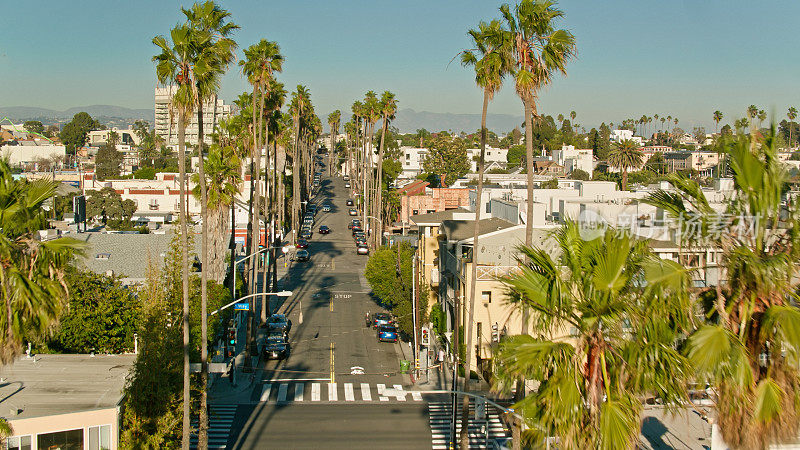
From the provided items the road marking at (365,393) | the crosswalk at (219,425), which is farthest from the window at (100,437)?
the road marking at (365,393)

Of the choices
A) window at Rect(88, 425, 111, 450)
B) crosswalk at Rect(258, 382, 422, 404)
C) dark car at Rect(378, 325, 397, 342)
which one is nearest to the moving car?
dark car at Rect(378, 325, 397, 342)

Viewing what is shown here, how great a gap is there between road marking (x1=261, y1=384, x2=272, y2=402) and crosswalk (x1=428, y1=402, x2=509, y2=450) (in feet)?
27.1

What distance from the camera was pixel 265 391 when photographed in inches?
1553

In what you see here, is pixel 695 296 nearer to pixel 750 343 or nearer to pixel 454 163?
pixel 750 343

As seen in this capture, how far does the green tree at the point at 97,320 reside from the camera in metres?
34.3

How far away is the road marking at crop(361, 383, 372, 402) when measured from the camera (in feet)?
124

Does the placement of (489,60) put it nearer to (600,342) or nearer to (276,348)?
(600,342)

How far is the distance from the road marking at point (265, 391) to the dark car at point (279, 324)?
1035cm

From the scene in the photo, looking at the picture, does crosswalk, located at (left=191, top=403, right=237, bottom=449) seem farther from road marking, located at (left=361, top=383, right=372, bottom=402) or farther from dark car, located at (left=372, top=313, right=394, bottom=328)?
dark car, located at (left=372, top=313, right=394, bottom=328)

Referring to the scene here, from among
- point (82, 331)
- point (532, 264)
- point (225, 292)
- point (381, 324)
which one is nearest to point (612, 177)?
point (381, 324)

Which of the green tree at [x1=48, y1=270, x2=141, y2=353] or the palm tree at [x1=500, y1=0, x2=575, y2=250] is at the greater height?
the palm tree at [x1=500, y1=0, x2=575, y2=250]

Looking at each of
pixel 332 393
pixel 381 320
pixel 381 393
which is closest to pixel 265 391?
pixel 332 393

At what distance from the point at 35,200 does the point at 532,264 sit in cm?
782

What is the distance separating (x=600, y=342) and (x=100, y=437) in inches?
706
